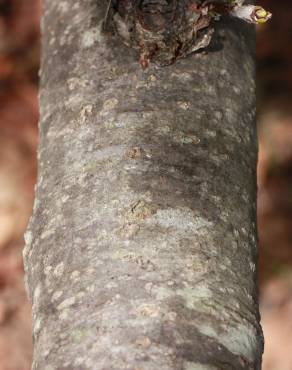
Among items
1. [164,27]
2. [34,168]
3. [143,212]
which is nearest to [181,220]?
[143,212]

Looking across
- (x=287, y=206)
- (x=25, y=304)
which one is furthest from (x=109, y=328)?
(x=287, y=206)

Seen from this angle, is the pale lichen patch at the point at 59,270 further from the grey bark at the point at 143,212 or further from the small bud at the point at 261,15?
the small bud at the point at 261,15

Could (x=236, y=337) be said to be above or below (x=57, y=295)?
below

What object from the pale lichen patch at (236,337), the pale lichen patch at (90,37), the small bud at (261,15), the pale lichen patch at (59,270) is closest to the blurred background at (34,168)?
the pale lichen patch at (90,37)

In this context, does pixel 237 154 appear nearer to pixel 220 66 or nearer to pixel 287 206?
pixel 220 66

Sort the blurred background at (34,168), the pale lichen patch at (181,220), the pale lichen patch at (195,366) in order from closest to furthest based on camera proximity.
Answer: the pale lichen patch at (195,366) → the pale lichen patch at (181,220) → the blurred background at (34,168)

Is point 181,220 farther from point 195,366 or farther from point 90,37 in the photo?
point 90,37
